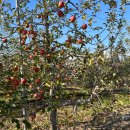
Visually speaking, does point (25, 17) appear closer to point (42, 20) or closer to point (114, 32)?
point (42, 20)

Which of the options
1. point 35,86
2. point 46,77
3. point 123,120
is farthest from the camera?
point 123,120

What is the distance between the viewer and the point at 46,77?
6480mm

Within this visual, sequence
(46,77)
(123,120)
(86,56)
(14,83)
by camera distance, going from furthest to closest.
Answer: (123,120), (46,77), (86,56), (14,83)

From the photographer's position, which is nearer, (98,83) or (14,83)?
(14,83)

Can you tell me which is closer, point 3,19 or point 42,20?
point 3,19

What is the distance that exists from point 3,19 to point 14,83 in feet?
10.1

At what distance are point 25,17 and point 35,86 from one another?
6.07 ft

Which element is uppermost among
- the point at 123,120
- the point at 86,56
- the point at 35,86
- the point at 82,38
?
the point at 82,38

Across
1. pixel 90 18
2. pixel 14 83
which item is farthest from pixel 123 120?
pixel 14 83

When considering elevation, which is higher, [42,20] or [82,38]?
[42,20]

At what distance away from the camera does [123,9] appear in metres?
7.96

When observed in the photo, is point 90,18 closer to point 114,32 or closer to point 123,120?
point 114,32

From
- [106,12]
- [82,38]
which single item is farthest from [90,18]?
[82,38]

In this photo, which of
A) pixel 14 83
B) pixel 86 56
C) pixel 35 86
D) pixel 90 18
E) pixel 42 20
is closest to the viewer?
pixel 14 83
